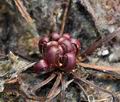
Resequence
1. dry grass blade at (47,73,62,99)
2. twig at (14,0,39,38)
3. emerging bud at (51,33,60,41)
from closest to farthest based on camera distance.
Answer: dry grass blade at (47,73,62,99), emerging bud at (51,33,60,41), twig at (14,0,39,38)

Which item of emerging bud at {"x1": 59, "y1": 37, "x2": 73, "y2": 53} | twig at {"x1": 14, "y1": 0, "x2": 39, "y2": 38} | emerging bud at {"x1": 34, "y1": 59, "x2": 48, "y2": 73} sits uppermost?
twig at {"x1": 14, "y1": 0, "x2": 39, "y2": 38}

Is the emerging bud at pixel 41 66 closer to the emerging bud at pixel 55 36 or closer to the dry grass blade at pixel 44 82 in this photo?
the dry grass blade at pixel 44 82

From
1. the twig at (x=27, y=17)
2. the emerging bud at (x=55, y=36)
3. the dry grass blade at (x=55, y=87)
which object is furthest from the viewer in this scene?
the twig at (x=27, y=17)

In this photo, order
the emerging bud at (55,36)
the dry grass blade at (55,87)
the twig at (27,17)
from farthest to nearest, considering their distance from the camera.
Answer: the twig at (27,17) < the emerging bud at (55,36) < the dry grass blade at (55,87)

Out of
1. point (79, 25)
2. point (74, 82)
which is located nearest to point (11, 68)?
point (74, 82)

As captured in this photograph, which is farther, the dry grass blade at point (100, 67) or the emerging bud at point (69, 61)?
the dry grass blade at point (100, 67)

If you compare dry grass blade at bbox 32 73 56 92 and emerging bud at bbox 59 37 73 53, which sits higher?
emerging bud at bbox 59 37 73 53

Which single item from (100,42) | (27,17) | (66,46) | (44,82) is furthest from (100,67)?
(27,17)

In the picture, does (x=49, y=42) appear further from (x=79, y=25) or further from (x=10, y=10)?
(x=10, y=10)

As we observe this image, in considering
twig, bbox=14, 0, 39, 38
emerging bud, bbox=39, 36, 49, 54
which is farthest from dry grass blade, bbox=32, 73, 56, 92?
twig, bbox=14, 0, 39, 38

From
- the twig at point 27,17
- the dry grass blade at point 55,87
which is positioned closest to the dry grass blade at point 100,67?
the dry grass blade at point 55,87

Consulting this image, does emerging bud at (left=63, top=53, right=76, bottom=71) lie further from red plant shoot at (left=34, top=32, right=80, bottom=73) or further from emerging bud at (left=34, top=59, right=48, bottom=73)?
emerging bud at (left=34, top=59, right=48, bottom=73)
